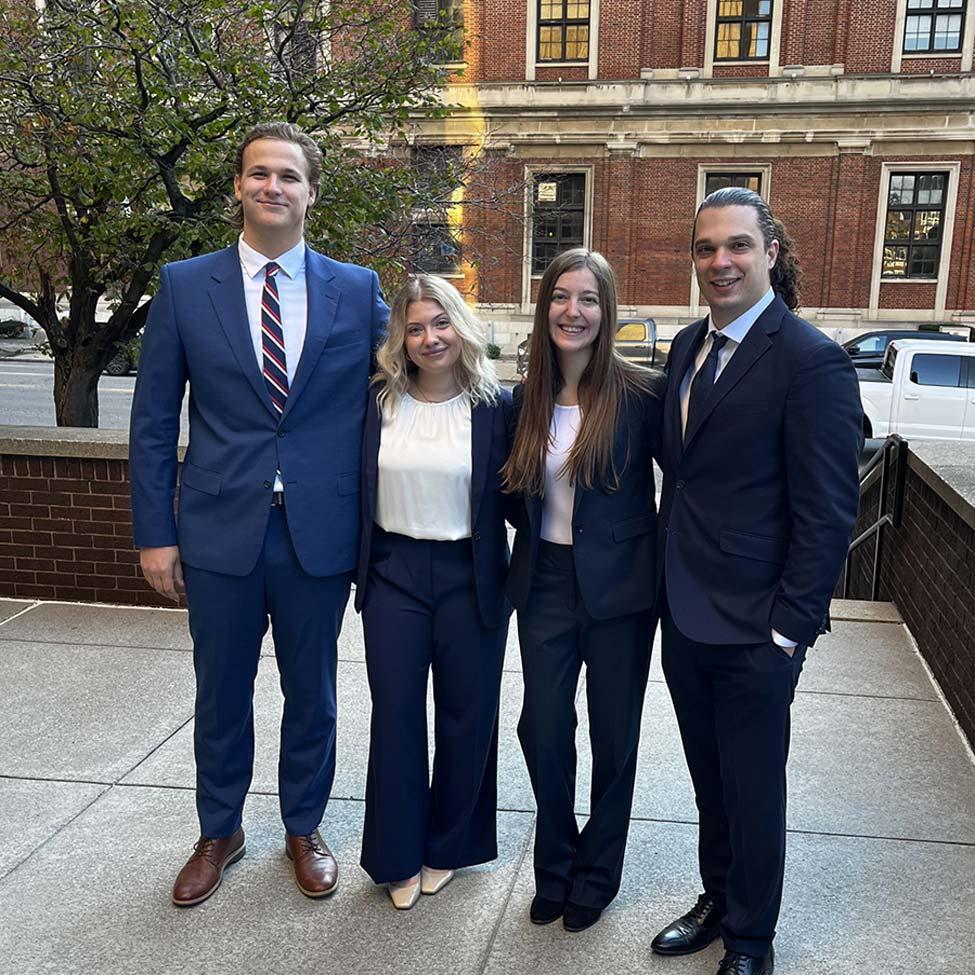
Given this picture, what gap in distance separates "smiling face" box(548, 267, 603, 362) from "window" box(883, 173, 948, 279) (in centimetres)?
2891

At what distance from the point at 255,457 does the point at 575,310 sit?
107 cm

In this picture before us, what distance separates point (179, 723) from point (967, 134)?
29.7 meters

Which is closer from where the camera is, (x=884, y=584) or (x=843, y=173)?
(x=884, y=584)

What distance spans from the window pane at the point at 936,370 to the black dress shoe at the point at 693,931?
13090mm

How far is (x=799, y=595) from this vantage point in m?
2.39

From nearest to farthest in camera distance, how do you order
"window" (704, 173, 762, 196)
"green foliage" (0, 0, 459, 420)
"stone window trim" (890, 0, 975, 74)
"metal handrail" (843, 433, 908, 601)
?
1. "green foliage" (0, 0, 459, 420)
2. "metal handrail" (843, 433, 908, 601)
3. "stone window trim" (890, 0, 975, 74)
4. "window" (704, 173, 762, 196)

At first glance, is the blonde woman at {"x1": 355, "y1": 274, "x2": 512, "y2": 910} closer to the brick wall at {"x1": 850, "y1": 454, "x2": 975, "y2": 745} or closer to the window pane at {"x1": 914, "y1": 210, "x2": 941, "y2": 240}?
the brick wall at {"x1": 850, "y1": 454, "x2": 975, "y2": 745}

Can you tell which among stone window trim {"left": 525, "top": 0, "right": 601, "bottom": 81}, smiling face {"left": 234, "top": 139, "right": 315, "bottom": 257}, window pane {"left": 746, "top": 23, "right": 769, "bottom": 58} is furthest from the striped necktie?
window pane {"left": 746, "top": 23, "right": 769, "bottom": 58}

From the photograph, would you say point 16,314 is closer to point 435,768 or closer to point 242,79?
point 242,79

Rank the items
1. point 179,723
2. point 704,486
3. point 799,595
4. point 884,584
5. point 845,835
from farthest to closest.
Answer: point 884,584, point 179,723, point 845,835, point 704,486, point 799,595

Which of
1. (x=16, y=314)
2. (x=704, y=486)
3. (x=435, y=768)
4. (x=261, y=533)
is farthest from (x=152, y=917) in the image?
(x=16, y=314)

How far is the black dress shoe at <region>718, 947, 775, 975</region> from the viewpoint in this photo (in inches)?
105

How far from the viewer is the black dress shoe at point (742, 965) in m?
2.67

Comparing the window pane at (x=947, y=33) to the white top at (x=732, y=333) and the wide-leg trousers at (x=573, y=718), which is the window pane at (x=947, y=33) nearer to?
the white top at (x=732, y=333)
